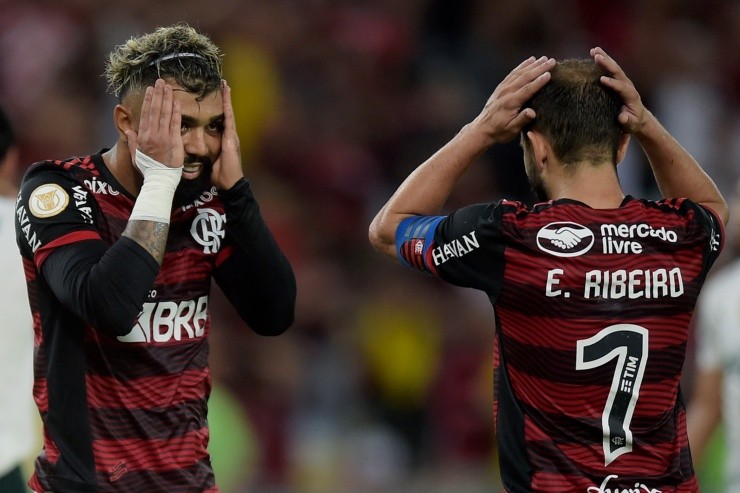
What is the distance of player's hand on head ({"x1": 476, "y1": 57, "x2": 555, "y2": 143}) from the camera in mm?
4395

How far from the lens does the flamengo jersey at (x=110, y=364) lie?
4500mm

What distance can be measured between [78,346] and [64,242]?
0.37 m

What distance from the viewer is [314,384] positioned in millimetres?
10156

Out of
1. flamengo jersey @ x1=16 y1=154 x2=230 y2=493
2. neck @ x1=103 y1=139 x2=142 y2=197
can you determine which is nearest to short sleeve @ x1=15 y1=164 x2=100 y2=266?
flamengo jersey @ x1=16 y1=154 x2=230 y2=493

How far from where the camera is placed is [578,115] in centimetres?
435

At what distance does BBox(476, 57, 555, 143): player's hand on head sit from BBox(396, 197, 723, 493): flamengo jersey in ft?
0.89

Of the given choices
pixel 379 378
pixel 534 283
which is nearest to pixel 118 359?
pixel 534 283

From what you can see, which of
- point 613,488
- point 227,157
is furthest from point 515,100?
point 613,488

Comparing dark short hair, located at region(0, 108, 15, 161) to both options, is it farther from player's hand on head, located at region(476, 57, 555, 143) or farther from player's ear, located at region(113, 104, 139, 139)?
player's hand on head, located at region(476, 57, 555, 143)

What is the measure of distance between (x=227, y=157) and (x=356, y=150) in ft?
21.8

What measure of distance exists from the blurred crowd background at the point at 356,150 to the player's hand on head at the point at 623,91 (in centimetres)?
466

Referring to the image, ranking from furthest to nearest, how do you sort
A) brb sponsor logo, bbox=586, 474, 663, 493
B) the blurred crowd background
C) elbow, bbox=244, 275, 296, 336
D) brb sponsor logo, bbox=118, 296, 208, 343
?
the blurred crowd background < elbow, bbox=244, 275, 296, 336 < brb sponsor logo, bbox=118, 296, 208, 343 < brb sponsor logo, bbox=586, 474, 663, 493

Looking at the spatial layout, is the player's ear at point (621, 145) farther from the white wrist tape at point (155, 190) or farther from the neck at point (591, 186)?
the white wrist tape at point (155, 190)

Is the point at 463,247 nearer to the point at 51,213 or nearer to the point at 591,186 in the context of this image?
the point at 591,186
